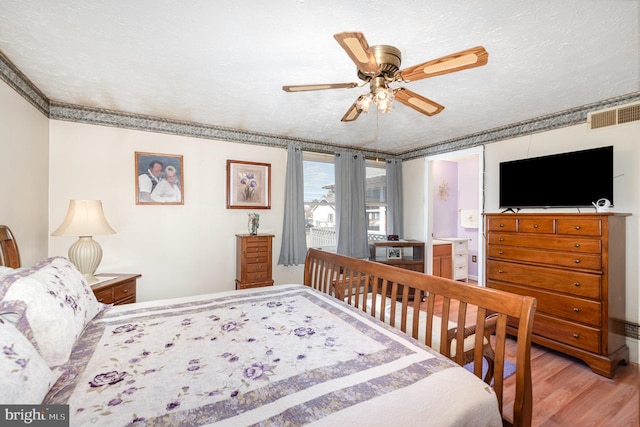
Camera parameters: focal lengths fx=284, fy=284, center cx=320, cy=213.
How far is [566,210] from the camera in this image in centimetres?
304

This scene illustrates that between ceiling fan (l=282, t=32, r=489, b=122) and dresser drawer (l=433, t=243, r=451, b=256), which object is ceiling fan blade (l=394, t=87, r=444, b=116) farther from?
dresser drawer (l=433, t=243, r=451, b=256)

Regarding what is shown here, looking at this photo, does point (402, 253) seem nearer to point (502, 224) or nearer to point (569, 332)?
point (502, 224)

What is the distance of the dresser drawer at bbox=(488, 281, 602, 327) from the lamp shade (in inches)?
165

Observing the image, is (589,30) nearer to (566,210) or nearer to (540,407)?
(566,210)

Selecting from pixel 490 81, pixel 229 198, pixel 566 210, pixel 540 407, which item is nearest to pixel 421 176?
pixel 566 210

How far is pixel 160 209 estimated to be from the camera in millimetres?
3408

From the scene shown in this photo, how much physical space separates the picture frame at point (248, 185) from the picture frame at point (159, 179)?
1.96 feet

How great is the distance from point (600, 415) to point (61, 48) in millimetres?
4518

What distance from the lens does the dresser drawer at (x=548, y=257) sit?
250 cm

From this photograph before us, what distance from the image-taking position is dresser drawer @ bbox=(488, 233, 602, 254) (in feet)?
8.20

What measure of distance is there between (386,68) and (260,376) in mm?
1764

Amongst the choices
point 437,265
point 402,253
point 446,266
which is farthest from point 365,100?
point 446,266

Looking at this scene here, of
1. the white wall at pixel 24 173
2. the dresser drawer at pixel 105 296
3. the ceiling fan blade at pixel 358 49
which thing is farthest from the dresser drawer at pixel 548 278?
the white wall at pixel 24 173

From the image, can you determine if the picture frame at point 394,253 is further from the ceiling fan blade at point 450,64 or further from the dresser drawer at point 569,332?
the ceiling fan blade at point 450,64
